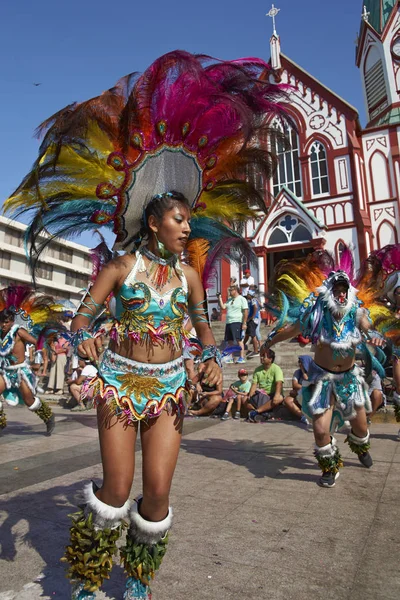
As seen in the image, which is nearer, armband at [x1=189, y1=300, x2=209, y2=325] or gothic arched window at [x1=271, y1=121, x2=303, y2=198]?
armband at [x1=189, y1=300, x2=209, y2=325]

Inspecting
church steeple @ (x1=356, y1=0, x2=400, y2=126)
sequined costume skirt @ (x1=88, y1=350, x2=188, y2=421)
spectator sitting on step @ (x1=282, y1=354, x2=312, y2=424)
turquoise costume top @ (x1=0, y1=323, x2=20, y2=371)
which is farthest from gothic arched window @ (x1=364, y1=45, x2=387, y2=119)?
sequined costume skirt @ (x1=88, y1=350, x2=188, y2=421)

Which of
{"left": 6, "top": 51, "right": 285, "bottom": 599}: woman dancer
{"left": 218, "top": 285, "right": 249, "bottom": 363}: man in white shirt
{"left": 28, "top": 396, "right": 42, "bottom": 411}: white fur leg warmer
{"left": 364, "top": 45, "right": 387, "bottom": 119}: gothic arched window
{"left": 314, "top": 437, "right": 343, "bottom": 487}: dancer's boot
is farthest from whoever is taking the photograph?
{"left": 364, "top": 45, "right": 387, "bottom": 119}: gothic arched window

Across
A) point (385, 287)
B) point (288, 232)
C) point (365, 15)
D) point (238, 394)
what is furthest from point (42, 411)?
point (365, 15)

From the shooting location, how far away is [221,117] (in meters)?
2.72

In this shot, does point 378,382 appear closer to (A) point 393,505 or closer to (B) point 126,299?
(A) point 393,505

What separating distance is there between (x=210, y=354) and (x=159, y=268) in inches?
23.2

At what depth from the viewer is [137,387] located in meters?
2.25

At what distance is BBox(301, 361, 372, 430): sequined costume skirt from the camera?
13.8ft

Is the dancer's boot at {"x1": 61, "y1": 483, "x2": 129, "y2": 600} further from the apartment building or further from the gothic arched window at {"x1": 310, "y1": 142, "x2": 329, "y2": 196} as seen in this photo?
the apartment building

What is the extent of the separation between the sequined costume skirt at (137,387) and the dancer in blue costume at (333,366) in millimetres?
2289

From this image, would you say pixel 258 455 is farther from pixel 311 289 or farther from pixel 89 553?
pixel 89 553

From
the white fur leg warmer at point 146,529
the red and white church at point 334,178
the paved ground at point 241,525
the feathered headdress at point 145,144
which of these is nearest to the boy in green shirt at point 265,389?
the paved ground at point 241,525

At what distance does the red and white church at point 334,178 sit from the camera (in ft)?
64.7

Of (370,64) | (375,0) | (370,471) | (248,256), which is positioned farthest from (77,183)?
(375,0)
